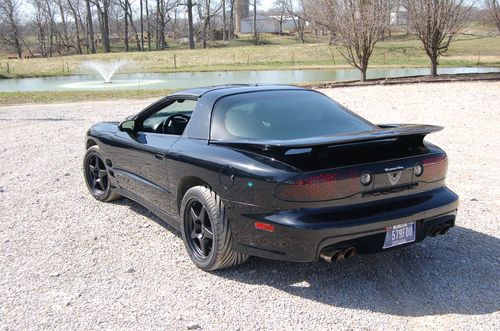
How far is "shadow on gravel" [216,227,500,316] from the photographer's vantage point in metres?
3.41

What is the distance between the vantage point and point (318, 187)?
3240mm

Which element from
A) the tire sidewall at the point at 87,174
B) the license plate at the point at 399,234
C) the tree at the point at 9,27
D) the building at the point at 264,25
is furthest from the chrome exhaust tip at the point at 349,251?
the building at the point at 264,25

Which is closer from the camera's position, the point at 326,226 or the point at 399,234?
the point at 326,226

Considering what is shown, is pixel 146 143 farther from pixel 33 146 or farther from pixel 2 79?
pixel 2 79

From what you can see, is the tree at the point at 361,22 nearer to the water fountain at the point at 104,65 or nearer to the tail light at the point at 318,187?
the tail light at the point at 318,187

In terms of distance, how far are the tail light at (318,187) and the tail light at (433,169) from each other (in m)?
0.67

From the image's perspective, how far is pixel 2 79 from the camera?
39906 mm

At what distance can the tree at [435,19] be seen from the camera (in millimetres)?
21031

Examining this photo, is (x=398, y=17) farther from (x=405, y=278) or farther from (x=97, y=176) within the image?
(x=405, y=278)

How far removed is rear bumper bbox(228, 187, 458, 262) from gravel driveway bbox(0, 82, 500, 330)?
14.8 inches

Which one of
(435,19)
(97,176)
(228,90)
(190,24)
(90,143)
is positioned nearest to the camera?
(228,90)

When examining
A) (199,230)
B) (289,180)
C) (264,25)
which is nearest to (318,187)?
(289,180)

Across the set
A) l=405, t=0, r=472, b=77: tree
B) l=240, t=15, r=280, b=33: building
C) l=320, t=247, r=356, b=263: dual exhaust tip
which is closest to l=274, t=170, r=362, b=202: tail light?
l=320, t=247, r=356, b=263: dual exhaust tip

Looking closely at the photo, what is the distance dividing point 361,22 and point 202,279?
1947cm
